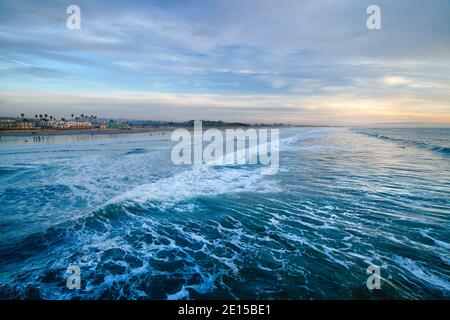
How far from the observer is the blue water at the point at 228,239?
611 cm

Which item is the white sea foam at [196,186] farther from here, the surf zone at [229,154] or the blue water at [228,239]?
the surf zone at [229,154]

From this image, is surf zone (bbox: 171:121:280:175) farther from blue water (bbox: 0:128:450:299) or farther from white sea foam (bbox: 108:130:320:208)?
blue water (bbox: 0:128:450:299)

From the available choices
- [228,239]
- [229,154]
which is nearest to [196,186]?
[228,239]

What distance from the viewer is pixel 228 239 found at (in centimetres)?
870

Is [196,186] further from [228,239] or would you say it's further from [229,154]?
[229,154]

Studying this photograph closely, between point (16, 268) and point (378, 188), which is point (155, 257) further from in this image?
point (378, 188)

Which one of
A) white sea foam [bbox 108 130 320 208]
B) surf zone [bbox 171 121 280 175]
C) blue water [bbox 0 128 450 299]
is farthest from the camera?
surf zone [bbox 171 121 280 175]

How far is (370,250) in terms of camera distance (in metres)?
7.61

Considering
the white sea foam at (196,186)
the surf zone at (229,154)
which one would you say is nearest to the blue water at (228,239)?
the white sea foam at (196,186)

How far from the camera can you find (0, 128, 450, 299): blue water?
6.11m

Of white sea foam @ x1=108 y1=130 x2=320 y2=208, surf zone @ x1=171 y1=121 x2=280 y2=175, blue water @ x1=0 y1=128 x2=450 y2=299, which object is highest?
surf zone @ x1=171 y1=121 x2=280 y2=175

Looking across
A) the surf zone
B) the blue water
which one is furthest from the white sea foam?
the surf zone
